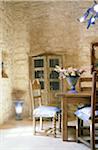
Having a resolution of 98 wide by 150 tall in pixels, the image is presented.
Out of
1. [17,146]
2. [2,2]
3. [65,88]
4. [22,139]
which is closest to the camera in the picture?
[17,146]

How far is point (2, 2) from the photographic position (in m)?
6.25

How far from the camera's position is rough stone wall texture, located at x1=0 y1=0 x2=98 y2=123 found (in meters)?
6.78

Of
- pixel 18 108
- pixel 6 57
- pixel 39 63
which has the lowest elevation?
pixel 18 108

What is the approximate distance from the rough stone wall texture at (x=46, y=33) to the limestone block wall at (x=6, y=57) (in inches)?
3.0

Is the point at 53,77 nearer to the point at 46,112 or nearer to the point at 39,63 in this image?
the point at 39,63

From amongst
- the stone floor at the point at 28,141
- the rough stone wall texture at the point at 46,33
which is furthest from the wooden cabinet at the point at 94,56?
the stone floor at the point at 28,141

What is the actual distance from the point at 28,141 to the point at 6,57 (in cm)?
270

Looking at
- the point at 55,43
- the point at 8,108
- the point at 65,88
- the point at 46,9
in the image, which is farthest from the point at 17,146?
the point at 46,9

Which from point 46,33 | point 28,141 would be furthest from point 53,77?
point 28,141

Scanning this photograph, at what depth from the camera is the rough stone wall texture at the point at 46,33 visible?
6.78m

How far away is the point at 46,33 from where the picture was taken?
6816 millimetres

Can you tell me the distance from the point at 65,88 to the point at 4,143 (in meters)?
2.85

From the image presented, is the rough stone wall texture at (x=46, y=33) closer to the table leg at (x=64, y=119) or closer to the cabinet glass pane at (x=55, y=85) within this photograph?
the cabinet glass pane at (x=55, y=85)

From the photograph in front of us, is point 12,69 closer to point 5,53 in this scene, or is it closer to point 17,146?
point 5,53
